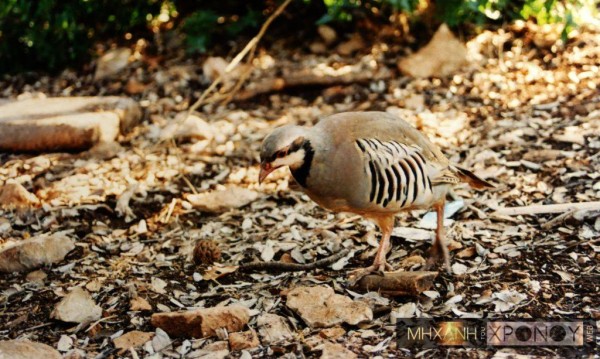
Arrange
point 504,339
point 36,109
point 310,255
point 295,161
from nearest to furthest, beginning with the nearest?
point 504,339 < point 295,161 < point 310,255 < point 36,109

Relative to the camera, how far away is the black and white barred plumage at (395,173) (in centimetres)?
342

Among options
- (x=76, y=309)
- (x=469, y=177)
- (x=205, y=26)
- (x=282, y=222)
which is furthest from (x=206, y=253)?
(x=205, y=26)

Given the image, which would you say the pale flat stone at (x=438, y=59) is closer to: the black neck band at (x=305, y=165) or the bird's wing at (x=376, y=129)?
the bird's wing at (x=376, y=129)

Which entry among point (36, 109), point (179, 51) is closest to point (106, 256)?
point (36, 109)

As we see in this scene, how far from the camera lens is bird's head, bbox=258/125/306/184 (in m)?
3.28

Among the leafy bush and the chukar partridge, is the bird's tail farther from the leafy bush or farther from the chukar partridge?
the leafy bush

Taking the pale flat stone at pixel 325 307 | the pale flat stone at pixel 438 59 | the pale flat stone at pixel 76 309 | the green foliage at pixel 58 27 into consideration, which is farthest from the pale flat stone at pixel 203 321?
the green foliage at pixel 58 27

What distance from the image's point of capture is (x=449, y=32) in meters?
6.35

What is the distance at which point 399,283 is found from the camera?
350 centimetres

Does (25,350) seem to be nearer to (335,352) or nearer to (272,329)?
(272,329)

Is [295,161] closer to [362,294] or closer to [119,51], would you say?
[362,294]

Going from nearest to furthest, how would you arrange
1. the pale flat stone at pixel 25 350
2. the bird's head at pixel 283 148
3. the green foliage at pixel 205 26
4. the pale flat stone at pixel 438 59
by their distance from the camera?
1. the pale flat stone at pixel 25 350
2. the bird's head at pixel 283 148
3. the pale flat stone at pixel 438 59
4. the green foliage at pixel 205 26

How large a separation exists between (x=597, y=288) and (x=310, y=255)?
1464mm

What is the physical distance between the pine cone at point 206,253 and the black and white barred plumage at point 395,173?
3.29ft
